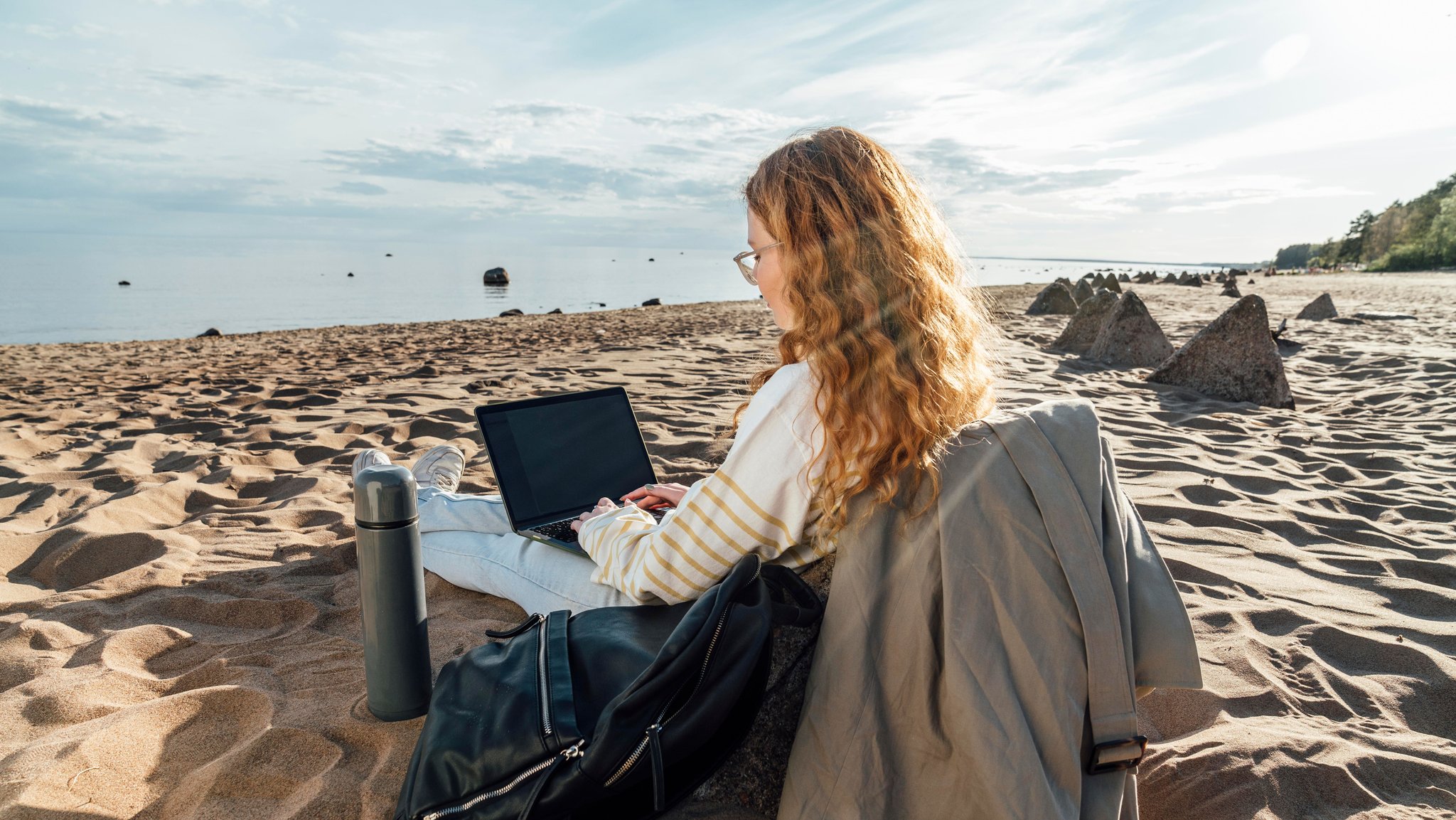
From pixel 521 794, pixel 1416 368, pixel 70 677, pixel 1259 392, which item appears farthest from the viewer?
pixel 1416 368

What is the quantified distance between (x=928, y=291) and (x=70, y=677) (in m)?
2.70

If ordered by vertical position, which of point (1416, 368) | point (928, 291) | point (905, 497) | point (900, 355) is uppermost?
point (928, 291)

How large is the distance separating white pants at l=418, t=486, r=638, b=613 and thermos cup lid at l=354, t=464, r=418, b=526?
57 cm

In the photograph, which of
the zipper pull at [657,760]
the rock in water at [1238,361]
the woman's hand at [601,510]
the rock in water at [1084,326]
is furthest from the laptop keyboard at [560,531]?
the rock in water at [1084,326]

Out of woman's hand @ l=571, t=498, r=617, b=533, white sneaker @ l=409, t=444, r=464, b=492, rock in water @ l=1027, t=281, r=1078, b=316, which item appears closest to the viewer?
woman's hand @ l=571, t=498, r=617, b=533

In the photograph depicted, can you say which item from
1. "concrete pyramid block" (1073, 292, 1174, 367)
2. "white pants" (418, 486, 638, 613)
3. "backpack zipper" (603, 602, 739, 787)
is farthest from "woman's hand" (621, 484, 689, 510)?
"concrete pyramid block" (1073, 292, 1174, 367)

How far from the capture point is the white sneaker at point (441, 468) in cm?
388

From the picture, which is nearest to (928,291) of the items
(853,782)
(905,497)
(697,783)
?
(905,497)

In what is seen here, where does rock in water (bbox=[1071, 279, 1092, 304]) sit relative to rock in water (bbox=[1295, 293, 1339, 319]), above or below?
above

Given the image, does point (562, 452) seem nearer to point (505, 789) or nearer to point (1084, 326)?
point (505, 789)

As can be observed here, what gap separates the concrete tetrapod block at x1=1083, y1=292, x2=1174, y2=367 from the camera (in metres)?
8.77

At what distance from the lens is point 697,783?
1.60 m

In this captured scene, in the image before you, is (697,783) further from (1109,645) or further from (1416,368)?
(1416,368)

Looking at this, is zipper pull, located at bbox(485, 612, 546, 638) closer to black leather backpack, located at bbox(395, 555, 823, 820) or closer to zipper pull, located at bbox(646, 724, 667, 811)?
black leather backpack, located at bbox(395, 555, 823, 820)
